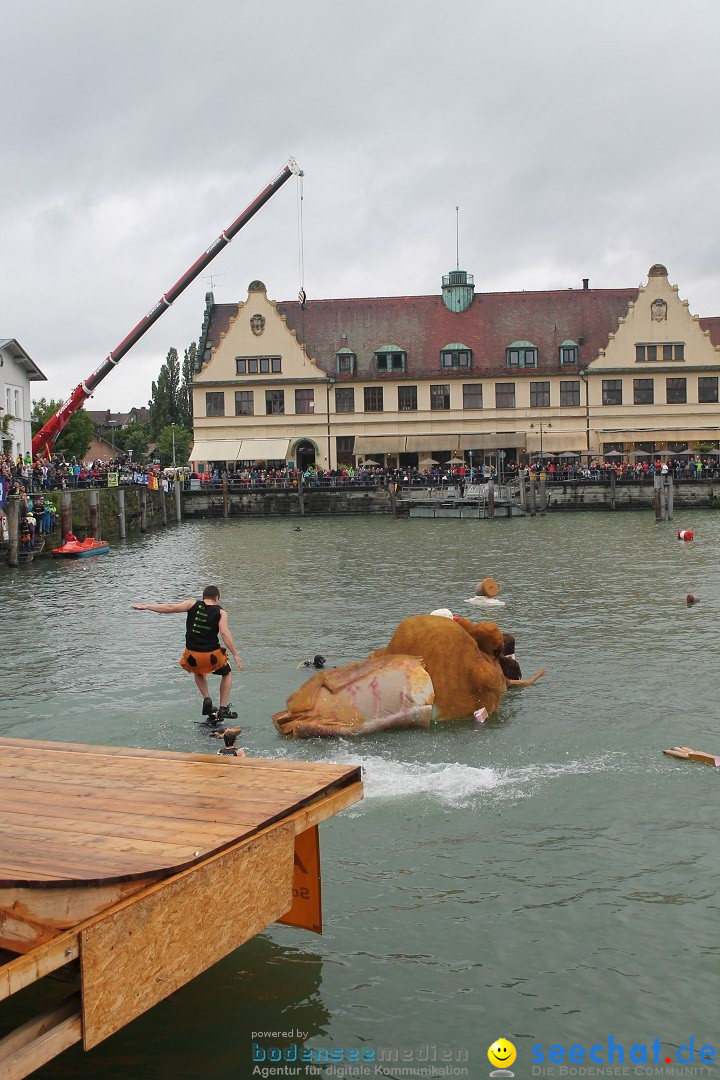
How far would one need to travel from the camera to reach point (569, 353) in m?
79.7

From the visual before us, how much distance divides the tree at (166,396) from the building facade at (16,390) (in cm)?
7556

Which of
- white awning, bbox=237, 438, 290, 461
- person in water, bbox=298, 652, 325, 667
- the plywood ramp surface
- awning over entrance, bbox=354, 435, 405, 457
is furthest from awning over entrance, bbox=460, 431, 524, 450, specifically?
the plywood ramp surface

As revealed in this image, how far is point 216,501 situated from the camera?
240ft

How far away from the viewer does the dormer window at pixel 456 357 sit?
262ft

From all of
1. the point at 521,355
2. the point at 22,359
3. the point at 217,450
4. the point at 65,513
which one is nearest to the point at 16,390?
the point at 22,359

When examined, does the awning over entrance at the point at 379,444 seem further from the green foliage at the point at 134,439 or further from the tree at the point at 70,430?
the green foliage at the point at 134,439

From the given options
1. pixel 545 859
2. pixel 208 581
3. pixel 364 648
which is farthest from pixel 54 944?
pixel 208 581

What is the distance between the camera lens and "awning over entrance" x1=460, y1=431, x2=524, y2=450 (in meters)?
78.3

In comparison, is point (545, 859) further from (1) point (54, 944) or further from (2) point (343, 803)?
(1) point (54, 944)

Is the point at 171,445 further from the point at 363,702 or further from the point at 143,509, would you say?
the point at 363,702

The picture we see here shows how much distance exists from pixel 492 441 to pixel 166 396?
6949 cm

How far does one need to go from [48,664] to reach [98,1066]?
14207mm

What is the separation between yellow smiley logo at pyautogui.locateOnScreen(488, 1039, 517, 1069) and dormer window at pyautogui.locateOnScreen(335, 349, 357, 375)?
245 feet

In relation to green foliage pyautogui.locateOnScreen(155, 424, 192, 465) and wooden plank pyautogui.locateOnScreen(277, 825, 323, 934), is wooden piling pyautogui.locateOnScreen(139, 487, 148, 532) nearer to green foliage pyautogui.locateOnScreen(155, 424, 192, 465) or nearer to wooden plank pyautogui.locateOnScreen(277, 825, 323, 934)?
wooden plank pyautogui.locateOnScreen(277, 825, 323, 934)
